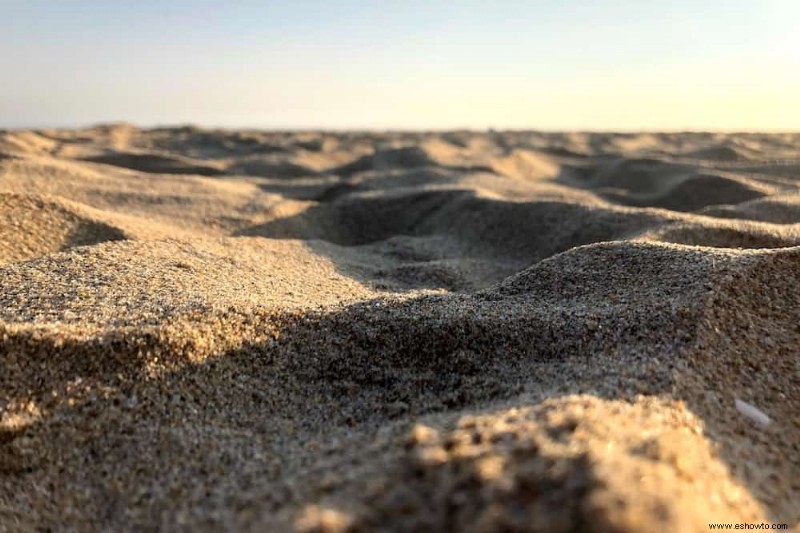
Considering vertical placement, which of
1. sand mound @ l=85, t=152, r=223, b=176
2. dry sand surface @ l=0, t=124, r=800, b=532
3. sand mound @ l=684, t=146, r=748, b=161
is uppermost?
sand mound @ l=684, t=146, r=748, b=161

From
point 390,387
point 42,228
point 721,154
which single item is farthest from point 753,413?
point 721,154

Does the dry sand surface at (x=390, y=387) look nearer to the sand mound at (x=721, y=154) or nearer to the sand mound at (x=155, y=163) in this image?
the sand mound at (x=155, y=163)

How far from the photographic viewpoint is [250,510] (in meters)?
0.95

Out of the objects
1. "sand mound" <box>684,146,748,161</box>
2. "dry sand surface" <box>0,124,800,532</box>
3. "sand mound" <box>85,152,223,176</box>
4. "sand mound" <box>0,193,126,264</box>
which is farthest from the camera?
"sand mound" <box>684,146,748,161</box>

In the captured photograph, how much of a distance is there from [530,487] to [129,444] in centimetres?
79

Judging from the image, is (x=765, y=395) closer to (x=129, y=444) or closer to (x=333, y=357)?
(x=333, y=357)

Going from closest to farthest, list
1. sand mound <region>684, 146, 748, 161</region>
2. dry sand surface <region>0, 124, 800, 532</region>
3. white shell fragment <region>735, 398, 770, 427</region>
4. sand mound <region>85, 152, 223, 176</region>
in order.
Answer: dry sand surface <region>0, 124, 800, 532</region> < white shell fragment <region>735, 398, 770, 427</region> < sand mound <region>85, 152, 223, 176</region> < sand mound <region>684, 146, 748, 161</region>

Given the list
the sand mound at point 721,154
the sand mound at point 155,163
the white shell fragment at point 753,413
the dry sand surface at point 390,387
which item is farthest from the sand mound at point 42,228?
the sand mound at point 721,154

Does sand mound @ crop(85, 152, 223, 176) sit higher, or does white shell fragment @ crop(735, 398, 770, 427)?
sand mound @ crop(85, 152, 223, 176)

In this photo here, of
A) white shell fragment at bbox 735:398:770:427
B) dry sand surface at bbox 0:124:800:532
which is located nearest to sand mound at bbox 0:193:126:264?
dry sand surface at bbox 0:124:800:532

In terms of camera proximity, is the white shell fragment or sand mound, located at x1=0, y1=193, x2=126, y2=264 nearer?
the white shell fragment

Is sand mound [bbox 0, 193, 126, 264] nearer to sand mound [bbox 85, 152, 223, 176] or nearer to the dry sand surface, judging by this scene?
the dry sand surface

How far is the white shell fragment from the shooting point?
1.19m

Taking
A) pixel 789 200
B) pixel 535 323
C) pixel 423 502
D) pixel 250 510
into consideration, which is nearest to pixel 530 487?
pixel 423 502
